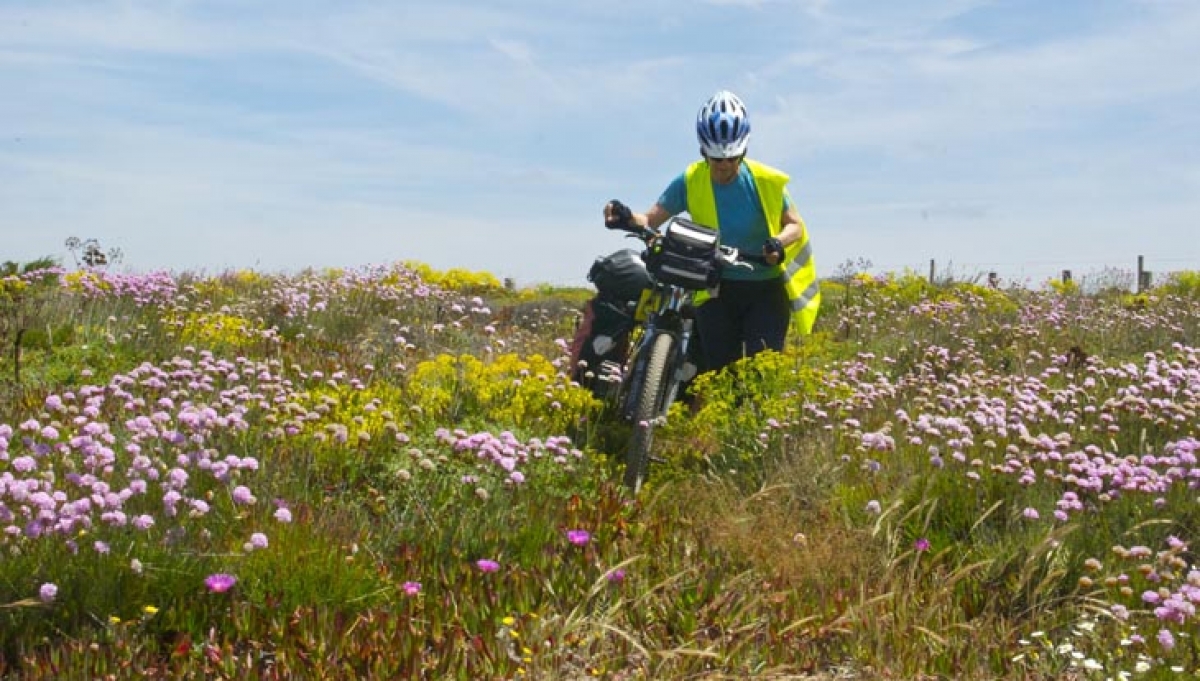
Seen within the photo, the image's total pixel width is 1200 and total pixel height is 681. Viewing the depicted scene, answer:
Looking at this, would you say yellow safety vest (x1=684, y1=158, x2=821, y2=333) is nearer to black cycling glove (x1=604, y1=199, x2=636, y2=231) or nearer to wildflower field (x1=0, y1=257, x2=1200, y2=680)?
wildflower field (x1=0, y1=257, x2=1200, y2=680)

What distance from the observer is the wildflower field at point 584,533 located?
163 inches

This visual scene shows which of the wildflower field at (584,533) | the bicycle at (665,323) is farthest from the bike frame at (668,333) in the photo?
the wildflower field at (584,533)

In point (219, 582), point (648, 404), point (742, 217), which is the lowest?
point (219, 582)

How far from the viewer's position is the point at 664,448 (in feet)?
25.6

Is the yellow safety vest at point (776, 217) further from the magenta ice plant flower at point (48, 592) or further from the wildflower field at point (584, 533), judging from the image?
the magenta ice plant flower at point (48, 592)

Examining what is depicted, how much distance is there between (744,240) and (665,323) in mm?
1339

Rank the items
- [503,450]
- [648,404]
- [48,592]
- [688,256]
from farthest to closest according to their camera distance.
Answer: [688,256] < [648,404] < [503,450] < [48,592]

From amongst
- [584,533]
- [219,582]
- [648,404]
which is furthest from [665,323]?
[219,582]

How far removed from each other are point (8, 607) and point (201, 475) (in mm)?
1108

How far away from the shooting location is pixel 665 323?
279 inches

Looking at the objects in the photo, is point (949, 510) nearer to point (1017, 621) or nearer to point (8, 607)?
point (1017, 621)

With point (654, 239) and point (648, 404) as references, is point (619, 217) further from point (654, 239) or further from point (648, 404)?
point (648, 404)

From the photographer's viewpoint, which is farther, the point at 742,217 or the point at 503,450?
the point at 742,217

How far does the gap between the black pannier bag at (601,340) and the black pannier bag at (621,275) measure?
66 millimetres
